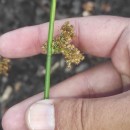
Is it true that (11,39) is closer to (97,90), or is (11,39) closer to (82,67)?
(97,90)

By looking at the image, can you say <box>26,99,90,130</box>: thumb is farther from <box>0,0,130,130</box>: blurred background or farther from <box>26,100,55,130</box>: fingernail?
<box>0,0,130,130</box>: blurred background

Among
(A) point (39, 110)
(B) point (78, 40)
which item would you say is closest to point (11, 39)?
(B) point (78, 40)

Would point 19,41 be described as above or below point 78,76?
above

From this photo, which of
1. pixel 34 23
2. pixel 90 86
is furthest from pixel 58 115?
pixel 34 23

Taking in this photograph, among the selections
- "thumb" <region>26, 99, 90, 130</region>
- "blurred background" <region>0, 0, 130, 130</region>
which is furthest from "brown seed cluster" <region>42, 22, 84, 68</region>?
"blurred background" <region>0, 0, 130, 130</region>

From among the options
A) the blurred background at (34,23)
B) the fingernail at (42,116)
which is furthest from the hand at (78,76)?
the blurred background at (34,23)

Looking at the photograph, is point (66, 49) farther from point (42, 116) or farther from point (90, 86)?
point (90, 86)
